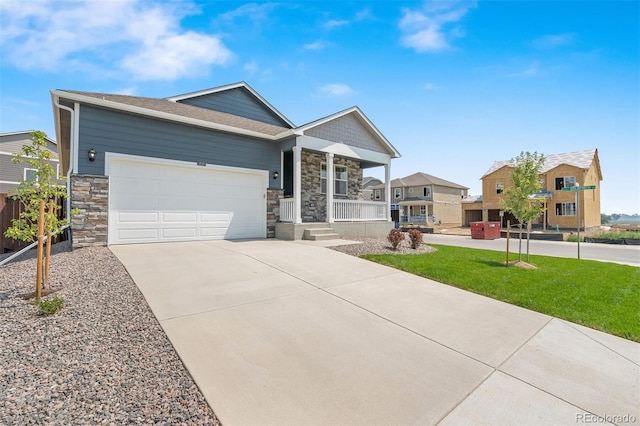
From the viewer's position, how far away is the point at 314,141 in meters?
10.6

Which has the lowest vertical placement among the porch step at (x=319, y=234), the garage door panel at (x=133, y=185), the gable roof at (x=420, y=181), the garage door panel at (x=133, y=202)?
the porch step at (x=319, y=234)

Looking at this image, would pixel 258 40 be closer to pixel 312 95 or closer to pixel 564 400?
pixel 312 95

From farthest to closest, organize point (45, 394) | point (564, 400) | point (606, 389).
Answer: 1. point (606, 389)
2. point (564, 400)
3. point (45, 394)

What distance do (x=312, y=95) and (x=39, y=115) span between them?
9578mm

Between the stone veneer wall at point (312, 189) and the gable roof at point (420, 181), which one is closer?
the stone veneer wall at point (312, 189)

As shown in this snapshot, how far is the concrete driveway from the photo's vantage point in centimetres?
208

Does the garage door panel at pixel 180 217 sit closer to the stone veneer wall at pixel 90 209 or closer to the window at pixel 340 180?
the stone veneer wall at pixel 90 209

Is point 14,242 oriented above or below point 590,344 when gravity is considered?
above

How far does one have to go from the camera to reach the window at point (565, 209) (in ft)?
86.8

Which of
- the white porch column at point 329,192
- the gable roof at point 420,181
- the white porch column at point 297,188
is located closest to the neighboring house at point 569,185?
the gable roof at point 420,181

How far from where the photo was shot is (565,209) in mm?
26891

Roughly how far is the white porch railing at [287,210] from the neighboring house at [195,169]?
0.13ft

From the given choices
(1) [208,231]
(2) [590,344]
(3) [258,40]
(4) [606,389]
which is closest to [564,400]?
(4) [606,389]

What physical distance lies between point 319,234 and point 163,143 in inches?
A: 227
